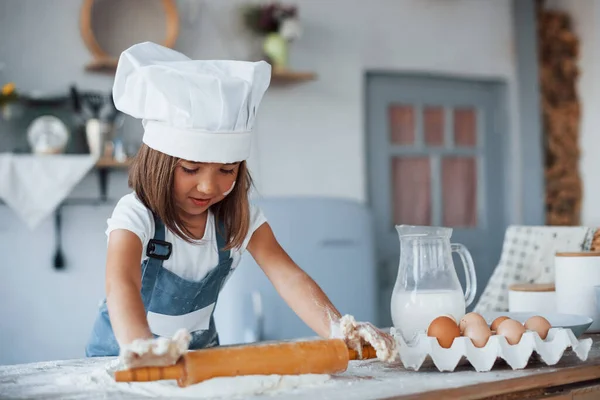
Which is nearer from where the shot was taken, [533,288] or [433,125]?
[533,288]

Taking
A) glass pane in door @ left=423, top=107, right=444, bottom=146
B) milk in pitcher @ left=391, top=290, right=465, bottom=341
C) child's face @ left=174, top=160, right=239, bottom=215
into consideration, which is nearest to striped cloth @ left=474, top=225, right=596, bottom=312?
milk in pitcher @ left=391, top=290, right=465, bottom=341

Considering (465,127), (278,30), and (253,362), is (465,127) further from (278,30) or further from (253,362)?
(253,362)

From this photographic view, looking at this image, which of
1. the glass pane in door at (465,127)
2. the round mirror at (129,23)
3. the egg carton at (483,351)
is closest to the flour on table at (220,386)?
the egg carton at (483,351)

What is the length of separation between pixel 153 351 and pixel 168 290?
0.54 metres

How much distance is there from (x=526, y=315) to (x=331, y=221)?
1.46 m

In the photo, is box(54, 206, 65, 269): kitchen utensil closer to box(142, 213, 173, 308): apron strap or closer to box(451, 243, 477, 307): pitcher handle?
box(142, 213, 173, 308): apron strap

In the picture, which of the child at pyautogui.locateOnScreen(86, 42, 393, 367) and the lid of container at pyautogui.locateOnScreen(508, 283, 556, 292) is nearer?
the child at pyautogui.locateOnScreen(86, 42, 393, 367)

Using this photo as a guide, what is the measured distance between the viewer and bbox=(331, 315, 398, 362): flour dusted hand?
1.11m

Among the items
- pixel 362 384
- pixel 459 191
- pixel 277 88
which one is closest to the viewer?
pixel 362 384

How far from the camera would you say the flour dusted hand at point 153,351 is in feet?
3.04

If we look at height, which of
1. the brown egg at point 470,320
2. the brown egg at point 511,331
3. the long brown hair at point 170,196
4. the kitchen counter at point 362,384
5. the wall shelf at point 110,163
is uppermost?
the wall shelf at point 110,163

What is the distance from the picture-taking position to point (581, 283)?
1.56 metres

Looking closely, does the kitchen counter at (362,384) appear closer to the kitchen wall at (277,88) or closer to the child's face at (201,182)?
the child's face at (201,182)

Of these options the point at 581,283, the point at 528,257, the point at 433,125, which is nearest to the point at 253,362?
the point at 581,283
